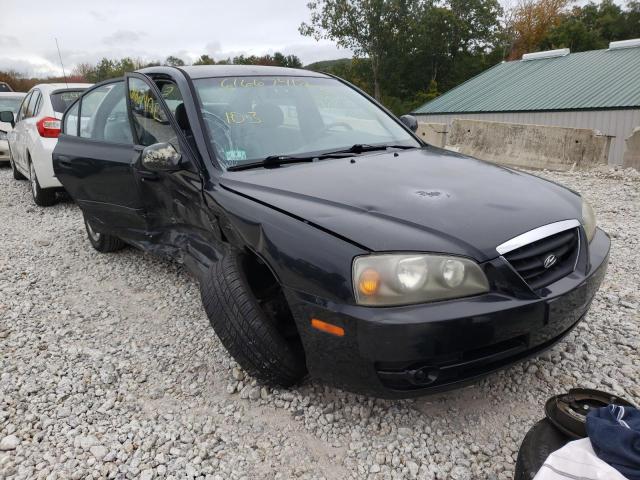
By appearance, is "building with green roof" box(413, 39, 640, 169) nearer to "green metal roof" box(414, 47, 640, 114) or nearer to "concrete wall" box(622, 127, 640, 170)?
"green metal roof" box(414, 47, 640, 114)

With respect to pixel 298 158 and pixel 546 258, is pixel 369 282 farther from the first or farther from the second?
pixel 298 158

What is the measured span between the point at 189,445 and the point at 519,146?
8.36m

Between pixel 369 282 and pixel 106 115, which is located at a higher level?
pixel 106 115

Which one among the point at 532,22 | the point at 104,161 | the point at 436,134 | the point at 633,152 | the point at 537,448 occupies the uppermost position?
the point at 532,22

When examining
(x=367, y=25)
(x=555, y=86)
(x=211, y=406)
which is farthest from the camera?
(x=367, y=25)

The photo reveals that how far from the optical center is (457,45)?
146 feet

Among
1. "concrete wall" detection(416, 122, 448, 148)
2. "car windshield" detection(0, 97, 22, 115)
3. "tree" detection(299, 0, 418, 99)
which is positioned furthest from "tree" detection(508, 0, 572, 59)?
"car windshield" detection(0, 97, 22, 115)

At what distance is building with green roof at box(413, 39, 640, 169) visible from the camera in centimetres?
2409

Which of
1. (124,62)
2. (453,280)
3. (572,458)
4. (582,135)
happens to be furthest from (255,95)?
(124,62)

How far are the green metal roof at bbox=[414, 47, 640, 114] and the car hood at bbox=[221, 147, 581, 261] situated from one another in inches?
1022

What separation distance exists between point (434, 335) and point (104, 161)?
294 centimetres

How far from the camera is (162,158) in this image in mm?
2662

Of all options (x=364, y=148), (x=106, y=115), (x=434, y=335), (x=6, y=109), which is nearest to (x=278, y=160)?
(x=364, y=148)

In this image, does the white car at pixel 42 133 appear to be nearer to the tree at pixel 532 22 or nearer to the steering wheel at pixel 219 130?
the steering wheel at pixel 219 130
